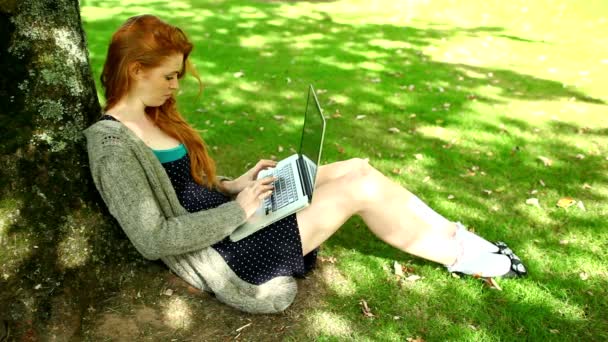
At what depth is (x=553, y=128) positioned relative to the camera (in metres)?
5.30

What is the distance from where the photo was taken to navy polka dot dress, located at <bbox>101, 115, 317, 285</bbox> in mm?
2676

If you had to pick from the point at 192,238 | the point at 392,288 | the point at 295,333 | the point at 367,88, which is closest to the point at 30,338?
the point at 192,238

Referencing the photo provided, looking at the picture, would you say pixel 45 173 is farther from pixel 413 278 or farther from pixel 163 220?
pixel 413 278

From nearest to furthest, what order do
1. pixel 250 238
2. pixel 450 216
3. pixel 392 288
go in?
pixel 250 238 < pixel 392 288 < pixel 450 216

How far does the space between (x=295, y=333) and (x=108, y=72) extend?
1.76m

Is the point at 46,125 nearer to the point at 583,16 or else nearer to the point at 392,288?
the point at 392,288

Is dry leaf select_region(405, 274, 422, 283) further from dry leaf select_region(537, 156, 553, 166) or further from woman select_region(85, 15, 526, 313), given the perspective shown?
dry leaf select_region(537, 156, 553, 166)

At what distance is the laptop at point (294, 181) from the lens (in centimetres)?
264

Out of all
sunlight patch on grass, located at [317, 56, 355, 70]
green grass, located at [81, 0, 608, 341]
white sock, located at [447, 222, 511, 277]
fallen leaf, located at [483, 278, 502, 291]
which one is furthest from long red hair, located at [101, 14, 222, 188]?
sunlight patch on grass, located at [317, 56, 355, 70]

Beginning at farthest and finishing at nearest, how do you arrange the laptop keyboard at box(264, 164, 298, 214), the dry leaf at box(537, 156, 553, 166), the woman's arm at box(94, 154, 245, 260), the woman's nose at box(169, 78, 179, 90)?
1. the dry leaf at box(537, 156, 553, 166)
2. the laptop keyboard at box(264, 164, 298, 214)
3. the woman's nose at box(169, 78, 179, 90)
4. the woman's arm at box(94, 154, 245, 260)

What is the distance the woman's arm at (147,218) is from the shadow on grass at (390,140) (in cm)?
55

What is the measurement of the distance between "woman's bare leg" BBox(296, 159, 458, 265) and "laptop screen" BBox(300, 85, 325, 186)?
200 mm

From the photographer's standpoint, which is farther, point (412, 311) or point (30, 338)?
point (412, 311)

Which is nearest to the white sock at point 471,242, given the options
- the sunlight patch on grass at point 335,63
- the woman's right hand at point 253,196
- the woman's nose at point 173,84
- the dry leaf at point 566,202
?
the dry leaf at point 566,202
